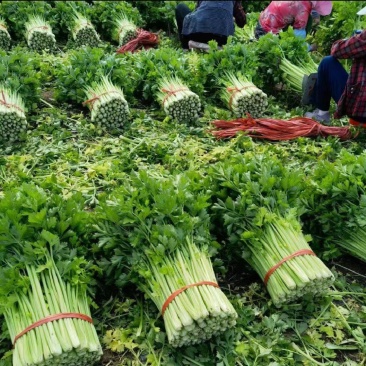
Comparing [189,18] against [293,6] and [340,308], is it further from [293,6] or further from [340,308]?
[340,308]

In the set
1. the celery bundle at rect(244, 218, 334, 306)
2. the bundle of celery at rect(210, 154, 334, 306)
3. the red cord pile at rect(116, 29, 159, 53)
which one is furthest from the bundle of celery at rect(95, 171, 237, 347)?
the red cord pile at rect(116, 29, 159, 53)

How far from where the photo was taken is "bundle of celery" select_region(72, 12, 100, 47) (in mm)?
8383

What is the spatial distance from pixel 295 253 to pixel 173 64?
3471 mm

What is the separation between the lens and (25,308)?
290 cm

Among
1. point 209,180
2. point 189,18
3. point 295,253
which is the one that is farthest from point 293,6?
point 295,253

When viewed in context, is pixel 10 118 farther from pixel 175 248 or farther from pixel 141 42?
pixel 141 42

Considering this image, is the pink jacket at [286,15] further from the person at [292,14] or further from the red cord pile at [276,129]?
the red cord pile at [276,129]

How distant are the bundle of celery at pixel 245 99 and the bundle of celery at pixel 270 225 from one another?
7.07 feet

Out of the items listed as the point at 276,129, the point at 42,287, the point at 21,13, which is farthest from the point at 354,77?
the point at 21,13

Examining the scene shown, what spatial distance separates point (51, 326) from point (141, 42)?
20.9 feet

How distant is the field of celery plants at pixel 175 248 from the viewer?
298 cm

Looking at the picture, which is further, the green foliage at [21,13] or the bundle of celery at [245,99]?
the green foliage at [21,13]

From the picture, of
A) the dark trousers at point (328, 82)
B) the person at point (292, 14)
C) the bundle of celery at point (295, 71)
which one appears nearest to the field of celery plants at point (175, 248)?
the dark trousers at point (328, 82)

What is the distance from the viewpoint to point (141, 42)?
8.26 metres
